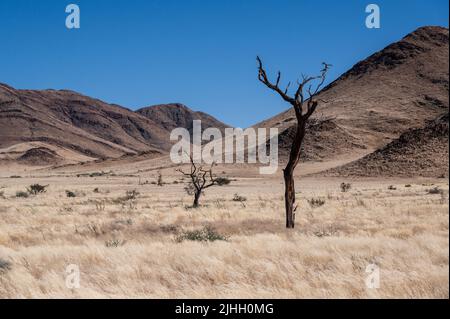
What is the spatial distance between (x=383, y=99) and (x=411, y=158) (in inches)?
2982

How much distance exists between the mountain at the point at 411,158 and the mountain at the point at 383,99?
22528mm

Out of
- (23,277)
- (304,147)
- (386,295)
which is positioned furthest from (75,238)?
(304,147)

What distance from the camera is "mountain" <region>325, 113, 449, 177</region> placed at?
49.5 meters

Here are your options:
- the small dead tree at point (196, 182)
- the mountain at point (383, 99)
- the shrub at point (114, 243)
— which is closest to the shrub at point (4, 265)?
the shrub at point (114, 243)

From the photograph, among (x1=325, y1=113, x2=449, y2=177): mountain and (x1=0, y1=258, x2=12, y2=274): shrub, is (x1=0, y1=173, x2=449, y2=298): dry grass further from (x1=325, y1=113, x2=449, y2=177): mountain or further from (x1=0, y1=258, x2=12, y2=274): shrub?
(x1=325, y1=113, x2=449, y2=177): mountain

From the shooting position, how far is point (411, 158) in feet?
184

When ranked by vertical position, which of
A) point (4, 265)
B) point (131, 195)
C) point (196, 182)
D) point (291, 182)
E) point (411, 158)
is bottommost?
point (4, 265)

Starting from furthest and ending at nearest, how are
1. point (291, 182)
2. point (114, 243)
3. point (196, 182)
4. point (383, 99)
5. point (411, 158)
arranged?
point (383, 99), point (411, 158), point (196, 182), point (291, 182), point (114, 243)

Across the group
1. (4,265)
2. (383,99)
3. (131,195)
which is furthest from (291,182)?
(383,99)

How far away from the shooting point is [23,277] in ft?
26.4

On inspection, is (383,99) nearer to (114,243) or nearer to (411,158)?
(411,158)

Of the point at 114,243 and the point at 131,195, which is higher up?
the point at 131,195

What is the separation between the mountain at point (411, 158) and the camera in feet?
162

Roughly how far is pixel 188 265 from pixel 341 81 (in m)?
154
